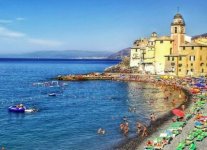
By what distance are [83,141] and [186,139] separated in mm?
11342

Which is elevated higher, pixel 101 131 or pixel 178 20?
pixel 178 20

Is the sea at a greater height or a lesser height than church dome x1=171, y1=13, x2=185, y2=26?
lesser

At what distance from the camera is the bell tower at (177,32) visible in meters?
113

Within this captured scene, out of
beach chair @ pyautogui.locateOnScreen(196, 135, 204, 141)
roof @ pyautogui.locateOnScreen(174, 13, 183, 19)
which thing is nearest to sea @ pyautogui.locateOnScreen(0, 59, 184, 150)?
beach chair @ pyautogui.locateOnScreen(196, 135, 204, 141)

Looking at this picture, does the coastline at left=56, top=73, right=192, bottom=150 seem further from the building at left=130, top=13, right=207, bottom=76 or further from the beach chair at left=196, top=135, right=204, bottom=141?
the beach chair at left=196, top=135, right=204, bottom=141

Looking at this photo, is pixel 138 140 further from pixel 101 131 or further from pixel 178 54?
pixel 178 54

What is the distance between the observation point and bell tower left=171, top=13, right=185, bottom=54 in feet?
370

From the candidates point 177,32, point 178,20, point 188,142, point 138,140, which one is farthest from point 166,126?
point 178,20

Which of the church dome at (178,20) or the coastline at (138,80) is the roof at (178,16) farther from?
the coastline at (138,80)

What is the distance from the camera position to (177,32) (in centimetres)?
11306

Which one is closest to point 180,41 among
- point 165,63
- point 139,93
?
point 165,63

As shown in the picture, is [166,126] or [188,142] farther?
[166,126]

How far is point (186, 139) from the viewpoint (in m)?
40.8

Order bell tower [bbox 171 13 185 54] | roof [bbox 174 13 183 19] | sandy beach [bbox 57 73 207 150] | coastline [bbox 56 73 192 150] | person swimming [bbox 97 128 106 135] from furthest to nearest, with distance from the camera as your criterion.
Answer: roof [bbox 174 13 183 19]
bell tower [bbox 171 13 185 54]
person swimming [bbox 97 128 106 135]
coastline [bbox 56 73 192 150]
sandy beach [bbox 57 73 207 150]
